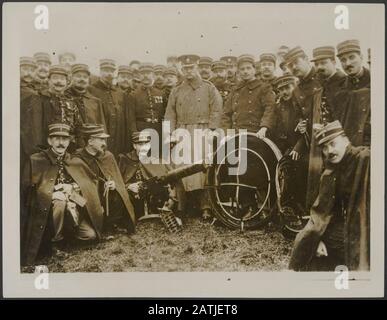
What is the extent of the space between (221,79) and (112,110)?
486 mm

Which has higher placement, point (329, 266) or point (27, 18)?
point (27, 18)

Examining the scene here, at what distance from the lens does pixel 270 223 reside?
266cm

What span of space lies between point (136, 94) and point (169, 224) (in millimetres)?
576

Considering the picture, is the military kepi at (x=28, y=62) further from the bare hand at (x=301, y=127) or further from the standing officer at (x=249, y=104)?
the bare hand at (x=301, y=127)

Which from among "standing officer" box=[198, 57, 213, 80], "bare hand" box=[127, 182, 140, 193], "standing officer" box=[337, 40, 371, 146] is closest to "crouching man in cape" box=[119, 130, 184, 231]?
"bare hand" box=[127, 182, 140, 193]

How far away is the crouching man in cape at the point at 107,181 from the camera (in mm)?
2648

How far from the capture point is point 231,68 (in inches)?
104

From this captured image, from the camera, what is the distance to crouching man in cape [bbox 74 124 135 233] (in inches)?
104

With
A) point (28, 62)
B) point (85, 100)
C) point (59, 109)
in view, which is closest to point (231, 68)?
point (85, 100)

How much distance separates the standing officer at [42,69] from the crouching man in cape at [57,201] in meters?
0.18

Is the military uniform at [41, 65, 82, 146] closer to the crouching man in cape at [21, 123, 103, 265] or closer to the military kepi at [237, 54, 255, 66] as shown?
the crouching man in cape at [21, 123, 103, 265]

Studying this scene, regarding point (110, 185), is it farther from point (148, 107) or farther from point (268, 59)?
point (268, 59)

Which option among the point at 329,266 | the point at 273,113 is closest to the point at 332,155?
the point at 273,113

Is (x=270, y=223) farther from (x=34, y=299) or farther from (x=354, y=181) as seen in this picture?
(x=34, y=299)
